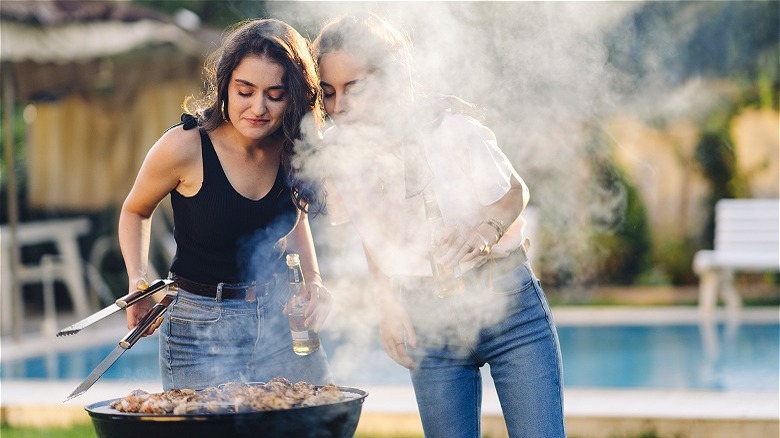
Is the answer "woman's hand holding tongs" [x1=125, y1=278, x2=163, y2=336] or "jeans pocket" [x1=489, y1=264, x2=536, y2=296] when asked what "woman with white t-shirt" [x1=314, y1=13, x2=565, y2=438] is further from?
"woman's hand holding tongs" [x1=125, y1=278, x2=163, y2=336]

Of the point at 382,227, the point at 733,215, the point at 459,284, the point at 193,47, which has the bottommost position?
the point at 459,284

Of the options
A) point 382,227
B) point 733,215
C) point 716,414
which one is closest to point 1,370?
point 716,414

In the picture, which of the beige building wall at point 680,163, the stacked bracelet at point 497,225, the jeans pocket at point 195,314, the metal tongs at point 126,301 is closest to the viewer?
the metal tongs at point 126,301

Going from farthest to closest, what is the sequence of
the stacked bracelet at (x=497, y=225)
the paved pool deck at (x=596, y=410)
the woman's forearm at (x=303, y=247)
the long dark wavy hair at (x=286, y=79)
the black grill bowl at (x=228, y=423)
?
the paved pool deck at (x=596, y=410) → the woman's forearm at (x=303, y=247) → the long dark wavy hair at (x=286, y=79) → the stacked bracelet at (x=497, y=225) → the black grill bowl at (x=228, y=423)

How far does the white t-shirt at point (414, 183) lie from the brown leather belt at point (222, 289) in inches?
13.9

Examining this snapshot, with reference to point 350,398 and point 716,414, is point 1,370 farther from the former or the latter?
point 350,398

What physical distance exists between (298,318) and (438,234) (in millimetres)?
471

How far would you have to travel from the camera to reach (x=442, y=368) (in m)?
2.53

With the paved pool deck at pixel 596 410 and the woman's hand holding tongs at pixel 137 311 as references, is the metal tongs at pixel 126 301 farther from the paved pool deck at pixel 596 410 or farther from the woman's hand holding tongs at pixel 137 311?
the paved pool deck at pixel 596 410

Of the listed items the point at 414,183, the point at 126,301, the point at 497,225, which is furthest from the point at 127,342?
the point at 497,225

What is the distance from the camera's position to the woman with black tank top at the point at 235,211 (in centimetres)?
255

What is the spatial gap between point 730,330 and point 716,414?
4.98 metres

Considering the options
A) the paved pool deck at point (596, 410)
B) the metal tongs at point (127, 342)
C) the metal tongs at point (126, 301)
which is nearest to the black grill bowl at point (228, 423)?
the metal tongs at point (127, 342)

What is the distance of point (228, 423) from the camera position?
2.15 m
